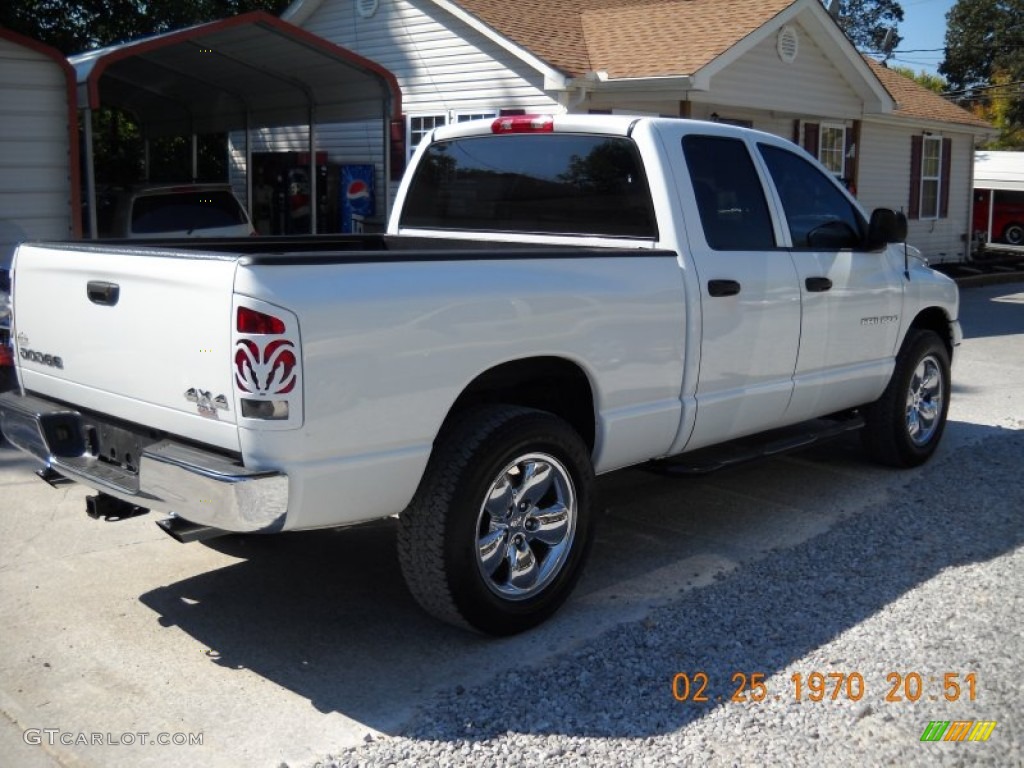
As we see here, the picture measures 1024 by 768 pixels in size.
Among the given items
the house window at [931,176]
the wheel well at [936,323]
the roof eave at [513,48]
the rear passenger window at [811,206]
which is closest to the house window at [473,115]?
the roof eave at [513,48]

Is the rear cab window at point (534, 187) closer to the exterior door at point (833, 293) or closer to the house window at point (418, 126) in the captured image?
the exterior door at point (833, 293)

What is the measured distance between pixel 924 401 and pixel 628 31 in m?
10.6

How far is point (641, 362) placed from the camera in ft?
15.9

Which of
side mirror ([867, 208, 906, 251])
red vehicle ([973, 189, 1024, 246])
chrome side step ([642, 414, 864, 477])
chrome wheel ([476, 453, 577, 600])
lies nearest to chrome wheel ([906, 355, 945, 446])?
chrome side step ([642, 414, 864, 477])

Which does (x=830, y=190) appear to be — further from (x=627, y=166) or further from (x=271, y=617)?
(x=271, y=617)

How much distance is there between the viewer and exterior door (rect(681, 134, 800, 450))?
5211 mm

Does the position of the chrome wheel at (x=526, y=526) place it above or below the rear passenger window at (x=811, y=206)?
below

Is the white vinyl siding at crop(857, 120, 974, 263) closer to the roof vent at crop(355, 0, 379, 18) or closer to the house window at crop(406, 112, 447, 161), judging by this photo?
the house window at crop(406, 112, 447, 161)

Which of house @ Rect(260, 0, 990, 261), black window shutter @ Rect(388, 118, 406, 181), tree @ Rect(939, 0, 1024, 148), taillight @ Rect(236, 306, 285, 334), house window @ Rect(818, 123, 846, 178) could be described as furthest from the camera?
tree @ Rect(939, 0, 1024, 148)

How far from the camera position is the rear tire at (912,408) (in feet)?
22.3

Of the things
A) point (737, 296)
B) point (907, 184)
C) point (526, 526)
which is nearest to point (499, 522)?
point (526, 526)

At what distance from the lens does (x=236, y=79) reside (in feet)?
47.0

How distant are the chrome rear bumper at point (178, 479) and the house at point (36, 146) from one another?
19.3 feet

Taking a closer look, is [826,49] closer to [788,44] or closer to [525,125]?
[788,44]
